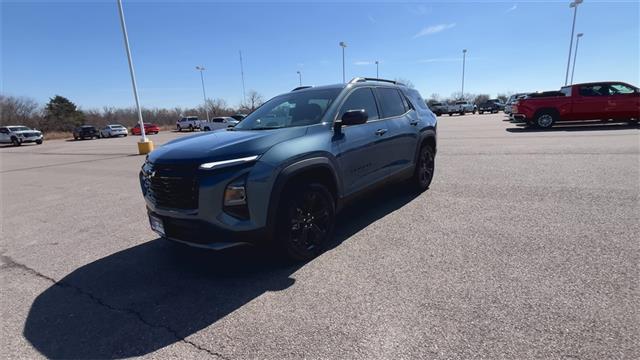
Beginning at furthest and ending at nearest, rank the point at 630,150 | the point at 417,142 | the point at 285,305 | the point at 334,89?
the point at 630,150 → the point at 417,142 → the point at 334,89 → the point at 285,305

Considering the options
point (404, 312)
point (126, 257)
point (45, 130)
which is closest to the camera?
point (404, 312)

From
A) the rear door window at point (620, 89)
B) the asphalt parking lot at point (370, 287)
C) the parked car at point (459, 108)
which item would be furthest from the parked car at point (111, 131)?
the rear door window at point (620, 89)

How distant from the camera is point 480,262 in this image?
3.30 m

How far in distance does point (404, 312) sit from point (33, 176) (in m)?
13.7

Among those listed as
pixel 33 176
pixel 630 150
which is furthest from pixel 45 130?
pixel 630 150

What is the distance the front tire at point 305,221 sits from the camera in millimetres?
3254

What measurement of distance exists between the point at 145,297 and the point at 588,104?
18.0 metres

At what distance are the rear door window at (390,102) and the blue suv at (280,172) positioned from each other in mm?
65

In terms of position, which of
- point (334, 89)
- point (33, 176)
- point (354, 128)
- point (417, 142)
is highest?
point (334, 89)

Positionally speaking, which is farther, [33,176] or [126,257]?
[33,176]

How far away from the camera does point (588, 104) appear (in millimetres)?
14633

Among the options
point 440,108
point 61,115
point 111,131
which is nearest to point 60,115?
point 61,115

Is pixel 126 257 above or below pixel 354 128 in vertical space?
below

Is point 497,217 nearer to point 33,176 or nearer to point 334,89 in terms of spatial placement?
point 334,89
